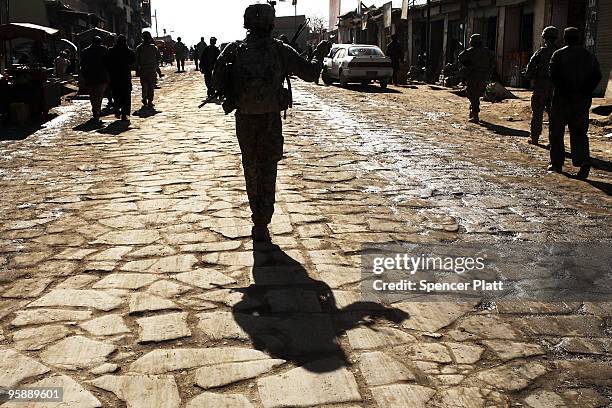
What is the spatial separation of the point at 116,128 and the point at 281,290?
A: 10.1m

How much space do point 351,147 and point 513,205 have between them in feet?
13.8

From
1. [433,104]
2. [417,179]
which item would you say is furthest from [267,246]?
[433,104]

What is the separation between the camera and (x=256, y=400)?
302 centimetres

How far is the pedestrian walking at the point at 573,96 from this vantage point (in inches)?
327

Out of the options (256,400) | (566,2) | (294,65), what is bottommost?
(256,400)

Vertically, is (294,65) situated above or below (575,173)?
above

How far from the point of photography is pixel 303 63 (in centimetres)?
537

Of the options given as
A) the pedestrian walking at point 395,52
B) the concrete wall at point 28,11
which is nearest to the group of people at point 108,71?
the pedestrian walking at point 395,52

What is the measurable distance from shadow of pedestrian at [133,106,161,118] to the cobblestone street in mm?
6047

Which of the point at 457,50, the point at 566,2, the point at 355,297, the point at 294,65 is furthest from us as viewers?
the point at 457,50

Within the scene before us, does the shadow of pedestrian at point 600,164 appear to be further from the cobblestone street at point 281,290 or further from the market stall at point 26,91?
the market stall at point 26,91

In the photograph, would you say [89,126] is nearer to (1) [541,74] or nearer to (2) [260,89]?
(1) [541,74]

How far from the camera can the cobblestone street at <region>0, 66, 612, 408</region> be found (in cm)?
319

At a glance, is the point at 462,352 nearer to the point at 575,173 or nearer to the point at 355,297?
the point at 355,297
